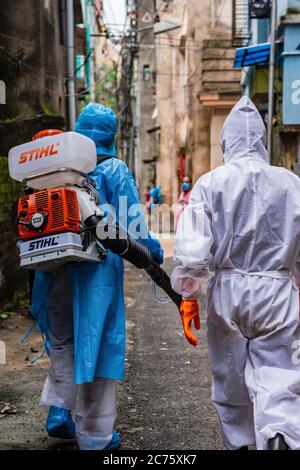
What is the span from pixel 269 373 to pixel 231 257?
605mm

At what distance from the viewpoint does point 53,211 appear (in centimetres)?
342

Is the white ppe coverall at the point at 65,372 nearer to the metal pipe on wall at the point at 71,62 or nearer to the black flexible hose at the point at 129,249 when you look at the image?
the black flexible hose at the point at 129,249

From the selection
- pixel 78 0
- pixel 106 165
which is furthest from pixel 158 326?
pixel 78 0

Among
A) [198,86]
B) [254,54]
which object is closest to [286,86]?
[254,54]

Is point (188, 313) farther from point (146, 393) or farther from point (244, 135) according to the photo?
point (146, 393)

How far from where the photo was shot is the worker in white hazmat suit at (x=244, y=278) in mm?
3283

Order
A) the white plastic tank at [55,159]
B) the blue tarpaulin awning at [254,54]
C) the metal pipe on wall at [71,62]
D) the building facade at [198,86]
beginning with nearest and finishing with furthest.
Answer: the white plastic tank at [55,159], the blue tarpaulin awning at [254,54], the metal pipe on wall at [71,62], the building facade at [198,86]

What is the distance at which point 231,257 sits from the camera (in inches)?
133

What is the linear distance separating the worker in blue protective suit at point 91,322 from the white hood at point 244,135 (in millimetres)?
649

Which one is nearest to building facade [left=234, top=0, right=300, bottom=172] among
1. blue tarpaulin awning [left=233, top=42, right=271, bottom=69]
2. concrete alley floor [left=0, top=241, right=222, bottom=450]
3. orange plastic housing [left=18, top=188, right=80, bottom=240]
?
blue tarpaulin awning [left=233, top=42, right=271, bottom=69]

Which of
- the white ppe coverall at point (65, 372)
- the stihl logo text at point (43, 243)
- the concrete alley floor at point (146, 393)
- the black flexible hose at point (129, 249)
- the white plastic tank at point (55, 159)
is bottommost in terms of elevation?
the concrete alley floor at point (146, 393)

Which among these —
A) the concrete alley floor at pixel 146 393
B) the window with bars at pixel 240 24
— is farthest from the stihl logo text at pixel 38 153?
the window with bars at pixel 240 24

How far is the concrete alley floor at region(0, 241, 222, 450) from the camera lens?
4.05 metres

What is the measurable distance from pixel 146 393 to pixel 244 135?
89.8 inches
